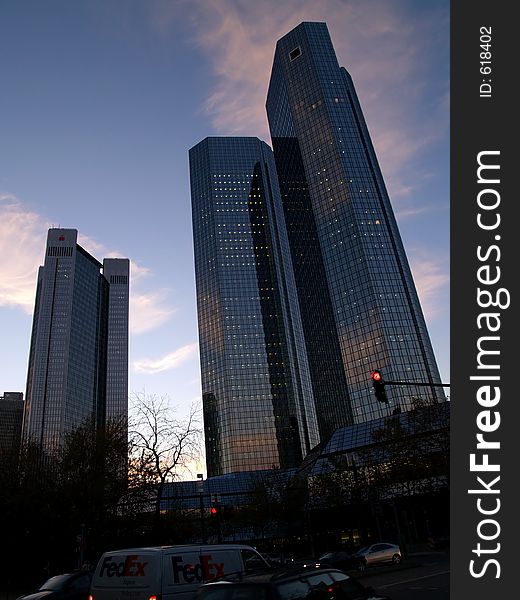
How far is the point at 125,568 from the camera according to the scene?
401 inches

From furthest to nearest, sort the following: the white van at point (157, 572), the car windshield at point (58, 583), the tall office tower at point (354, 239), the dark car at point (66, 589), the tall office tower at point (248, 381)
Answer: the tall office tower at point (248, 381)
the tall office tower at point (354, 239)
the car windshield at point (58, 583)
the dark car at point (66, 589)
the white van at point (157, 572)

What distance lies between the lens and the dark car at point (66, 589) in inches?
593

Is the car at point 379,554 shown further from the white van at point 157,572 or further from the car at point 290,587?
the car at point 290,587

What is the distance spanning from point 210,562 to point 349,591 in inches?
183

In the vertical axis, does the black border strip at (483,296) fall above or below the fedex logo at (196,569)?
above

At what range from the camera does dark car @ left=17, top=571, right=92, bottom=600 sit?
15.1 m

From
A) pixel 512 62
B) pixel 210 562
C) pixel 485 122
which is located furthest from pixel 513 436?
pixel 210 562

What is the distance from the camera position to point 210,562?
11.0 m

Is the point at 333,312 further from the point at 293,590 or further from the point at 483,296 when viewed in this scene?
the point at 293,590

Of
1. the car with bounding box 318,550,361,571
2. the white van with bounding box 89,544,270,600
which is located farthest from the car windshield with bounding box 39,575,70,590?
the car with bounding box 318,550,361,571

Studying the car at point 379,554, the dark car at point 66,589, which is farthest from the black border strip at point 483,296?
the car at point 379,554

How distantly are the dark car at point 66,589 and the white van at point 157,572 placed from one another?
239 inches

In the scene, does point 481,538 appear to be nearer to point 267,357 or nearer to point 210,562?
point 210,562

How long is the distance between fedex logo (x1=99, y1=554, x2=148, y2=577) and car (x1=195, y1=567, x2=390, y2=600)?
3.87 metres
